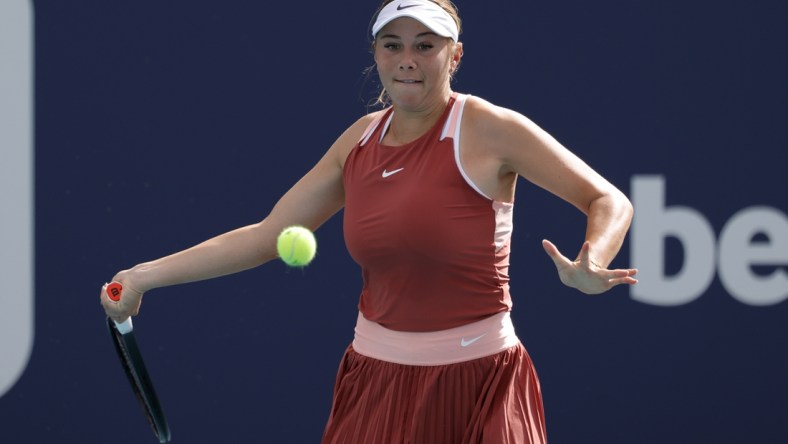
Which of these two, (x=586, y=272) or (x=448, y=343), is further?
(x=448, y=343)

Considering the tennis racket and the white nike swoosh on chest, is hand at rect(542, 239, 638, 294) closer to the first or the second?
the white nike swoosh on chest

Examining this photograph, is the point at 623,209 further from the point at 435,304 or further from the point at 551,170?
the point at 435,304

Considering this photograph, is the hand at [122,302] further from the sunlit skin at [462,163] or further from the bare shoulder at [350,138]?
the bare shoulder at [350,138]

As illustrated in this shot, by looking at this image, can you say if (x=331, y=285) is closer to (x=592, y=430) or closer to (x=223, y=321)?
(x=223, y=321)

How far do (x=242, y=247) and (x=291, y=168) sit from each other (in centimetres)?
135

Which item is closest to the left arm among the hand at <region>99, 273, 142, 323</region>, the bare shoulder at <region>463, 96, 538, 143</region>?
the bare shoulder at <region>463, 96, 538, 143</region>

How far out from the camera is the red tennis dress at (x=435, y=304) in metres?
2.64

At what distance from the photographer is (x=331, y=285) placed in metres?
→ 4.35

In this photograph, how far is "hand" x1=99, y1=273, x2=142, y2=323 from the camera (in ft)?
9.77

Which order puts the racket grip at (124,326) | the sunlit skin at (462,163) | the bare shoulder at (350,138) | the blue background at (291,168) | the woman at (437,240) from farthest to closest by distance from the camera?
the blue background at (291,168) → the racket grip at (124,326) → the bare shoulder at (350,138) → the woman at (437,240) → the sunlit skin at (462,163)

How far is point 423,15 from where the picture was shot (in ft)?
8.92

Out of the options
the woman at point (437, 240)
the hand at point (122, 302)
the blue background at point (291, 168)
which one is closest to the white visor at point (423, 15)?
the woman at point (437, 240)

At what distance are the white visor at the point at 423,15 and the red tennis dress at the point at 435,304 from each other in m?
0.16

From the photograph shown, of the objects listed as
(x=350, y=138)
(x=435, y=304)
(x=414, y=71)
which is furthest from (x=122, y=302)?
(x=414, y=71)
